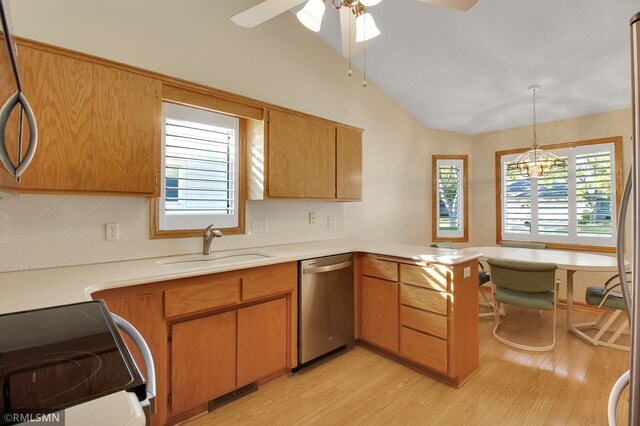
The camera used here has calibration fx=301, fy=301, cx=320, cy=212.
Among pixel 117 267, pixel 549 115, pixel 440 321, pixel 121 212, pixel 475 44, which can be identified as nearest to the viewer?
pixel 117 267

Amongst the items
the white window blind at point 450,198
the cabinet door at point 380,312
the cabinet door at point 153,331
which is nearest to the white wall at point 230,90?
the white window blind at point 450,198

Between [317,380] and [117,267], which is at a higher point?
A: [117,267]

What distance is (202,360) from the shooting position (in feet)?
6.04

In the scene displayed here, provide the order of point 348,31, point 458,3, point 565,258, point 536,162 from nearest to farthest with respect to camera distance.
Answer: point 458,3
point 348,31
point 565,258
point 536,162

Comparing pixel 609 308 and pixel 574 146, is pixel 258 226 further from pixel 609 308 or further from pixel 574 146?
pixel 574 146

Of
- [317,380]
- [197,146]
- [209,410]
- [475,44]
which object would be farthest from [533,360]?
[197,146]

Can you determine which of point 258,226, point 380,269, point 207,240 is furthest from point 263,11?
point 380,269

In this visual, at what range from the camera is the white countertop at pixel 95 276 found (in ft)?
3.82

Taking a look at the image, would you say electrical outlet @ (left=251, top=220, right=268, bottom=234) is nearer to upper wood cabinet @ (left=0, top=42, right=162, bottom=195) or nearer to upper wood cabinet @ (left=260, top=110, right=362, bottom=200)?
upper wood cabinet @ (left=260, top=110, right=362, bottom=200)

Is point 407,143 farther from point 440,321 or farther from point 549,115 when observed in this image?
point 440,321

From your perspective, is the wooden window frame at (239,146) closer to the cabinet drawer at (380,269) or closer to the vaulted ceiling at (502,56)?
the cabinet drawer at (380,269)

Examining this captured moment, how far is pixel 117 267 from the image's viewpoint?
1.83 m

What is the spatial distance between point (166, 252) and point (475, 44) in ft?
10.8

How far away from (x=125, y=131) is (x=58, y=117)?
0.30 m
